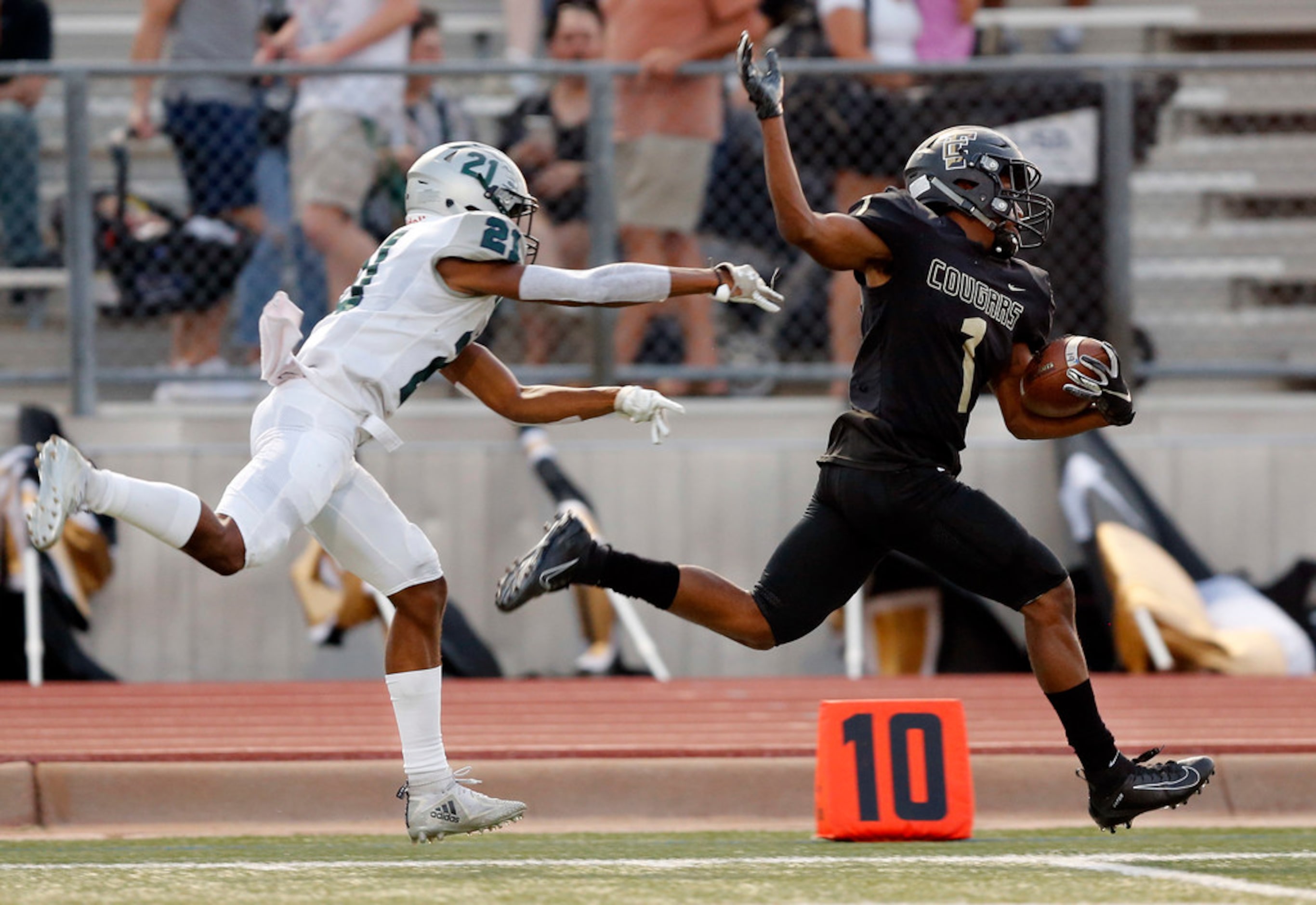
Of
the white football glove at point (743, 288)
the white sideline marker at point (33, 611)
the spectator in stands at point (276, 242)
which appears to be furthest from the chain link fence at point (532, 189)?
the white football glove at point (743, 288)

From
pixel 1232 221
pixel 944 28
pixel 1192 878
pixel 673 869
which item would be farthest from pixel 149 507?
pixel 1232 221

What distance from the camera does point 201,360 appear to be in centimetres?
941

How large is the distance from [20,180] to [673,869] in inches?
226

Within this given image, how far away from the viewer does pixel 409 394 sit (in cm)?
548

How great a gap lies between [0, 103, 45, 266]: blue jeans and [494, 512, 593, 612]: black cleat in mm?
4875

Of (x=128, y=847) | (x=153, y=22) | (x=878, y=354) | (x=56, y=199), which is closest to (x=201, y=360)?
(x=56, y=199)

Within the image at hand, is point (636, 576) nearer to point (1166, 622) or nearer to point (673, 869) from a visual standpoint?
point (673, 869)

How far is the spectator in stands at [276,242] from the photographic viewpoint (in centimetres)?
915

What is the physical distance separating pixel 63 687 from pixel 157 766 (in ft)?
7.78

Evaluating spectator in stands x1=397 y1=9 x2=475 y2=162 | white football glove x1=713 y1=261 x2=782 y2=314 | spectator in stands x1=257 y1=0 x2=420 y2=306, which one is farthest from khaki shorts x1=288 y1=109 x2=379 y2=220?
white football glove x1=713 y1=261 x2=782 y2=314

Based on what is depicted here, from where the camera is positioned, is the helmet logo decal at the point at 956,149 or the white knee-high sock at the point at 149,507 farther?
the helmet logo decal at the point at 956,149

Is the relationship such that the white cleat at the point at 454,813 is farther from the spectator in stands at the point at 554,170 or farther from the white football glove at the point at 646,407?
the spectator in stands at the point at 554,170

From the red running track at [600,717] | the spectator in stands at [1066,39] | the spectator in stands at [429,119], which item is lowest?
the red running track at [600,717]

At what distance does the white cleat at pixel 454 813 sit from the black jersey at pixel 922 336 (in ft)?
4.23
